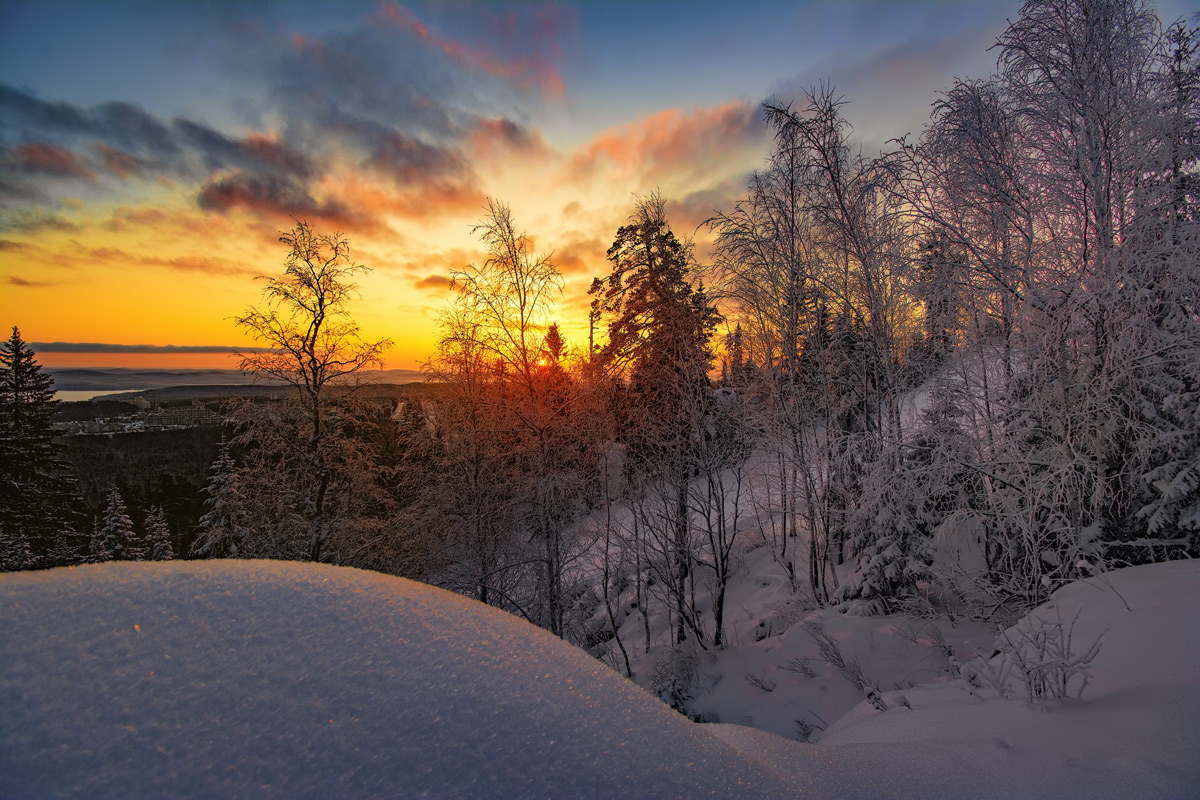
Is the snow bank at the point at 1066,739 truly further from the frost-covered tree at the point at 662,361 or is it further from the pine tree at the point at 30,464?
the pine tree at the point at 30,464

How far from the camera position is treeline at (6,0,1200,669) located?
16.9 ft

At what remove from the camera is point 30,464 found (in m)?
16.0

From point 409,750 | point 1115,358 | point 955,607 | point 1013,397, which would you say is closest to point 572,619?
point 955,607

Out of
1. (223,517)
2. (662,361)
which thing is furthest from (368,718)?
(223,517)

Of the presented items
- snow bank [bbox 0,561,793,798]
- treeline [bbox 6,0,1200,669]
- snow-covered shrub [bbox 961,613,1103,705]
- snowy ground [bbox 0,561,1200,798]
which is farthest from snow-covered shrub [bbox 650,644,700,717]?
snow bank [bbox 0,561,793,798]

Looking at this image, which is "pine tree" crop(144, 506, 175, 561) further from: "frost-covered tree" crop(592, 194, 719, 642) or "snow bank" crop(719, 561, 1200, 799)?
"snow bank" crop(719, 561, 1200, 799)

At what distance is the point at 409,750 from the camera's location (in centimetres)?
103

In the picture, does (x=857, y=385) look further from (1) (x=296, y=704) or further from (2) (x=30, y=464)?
(2) (x=30, y=464)

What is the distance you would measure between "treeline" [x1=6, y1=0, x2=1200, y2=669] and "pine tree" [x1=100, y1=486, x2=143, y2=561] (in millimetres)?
6623

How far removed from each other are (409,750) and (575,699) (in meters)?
0.51

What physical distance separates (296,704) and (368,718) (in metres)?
0.17

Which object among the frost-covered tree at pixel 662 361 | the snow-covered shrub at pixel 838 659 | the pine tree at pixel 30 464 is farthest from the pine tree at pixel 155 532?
the snow-covered shrub at pixel 838 659

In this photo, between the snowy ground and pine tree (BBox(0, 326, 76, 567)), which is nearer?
the snowy ground

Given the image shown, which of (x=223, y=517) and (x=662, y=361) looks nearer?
(x=662, y=361)
